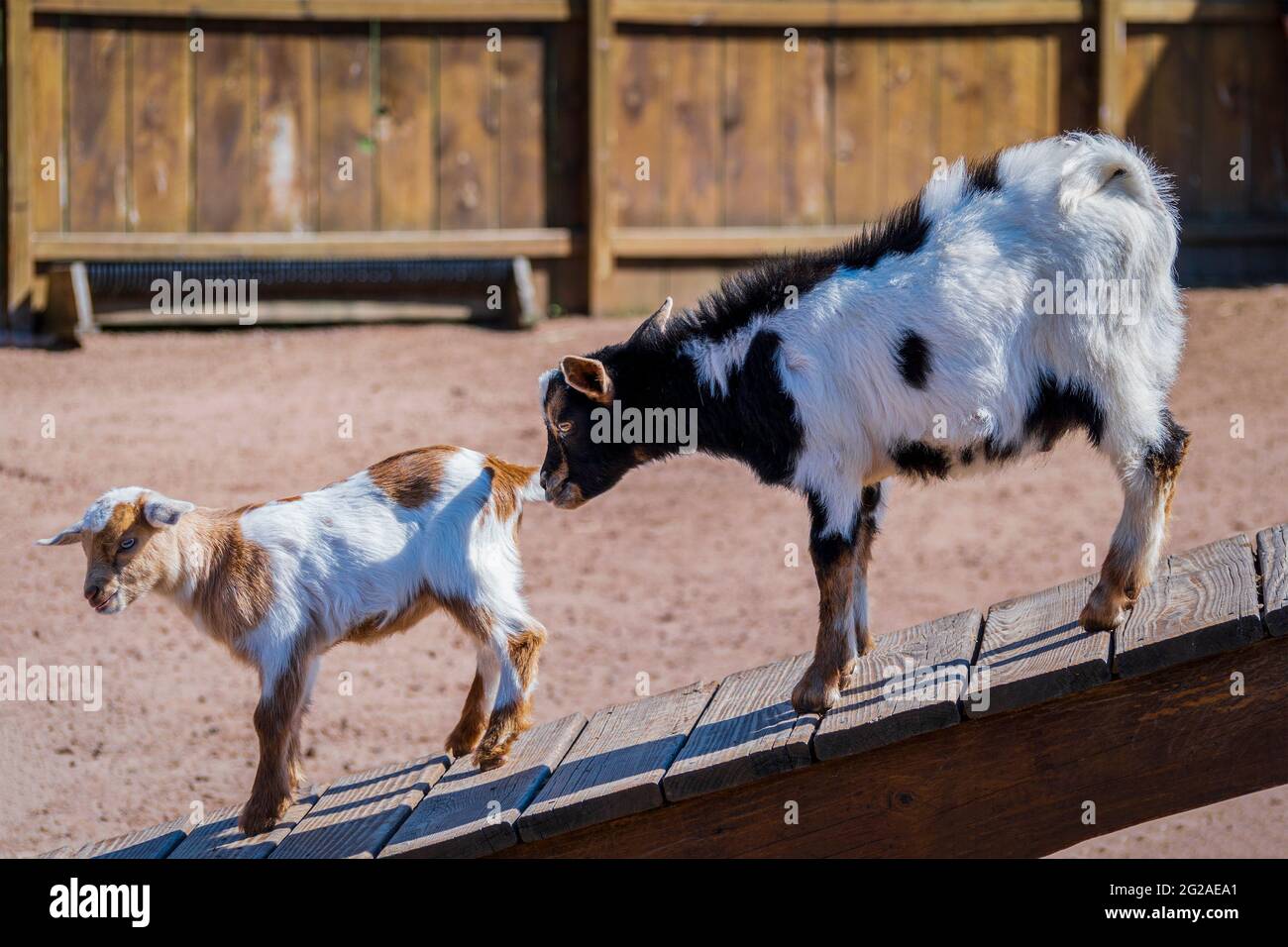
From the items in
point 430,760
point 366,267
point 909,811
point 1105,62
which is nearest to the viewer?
point 909,811

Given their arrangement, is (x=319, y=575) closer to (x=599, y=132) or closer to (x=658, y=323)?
(x=658, y=323)

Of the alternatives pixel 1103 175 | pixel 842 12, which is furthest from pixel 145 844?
pixel 842 12

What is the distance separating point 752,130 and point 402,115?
95.3 inches

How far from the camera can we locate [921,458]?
4031 millimetres

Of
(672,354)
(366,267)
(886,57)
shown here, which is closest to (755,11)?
(886,57)

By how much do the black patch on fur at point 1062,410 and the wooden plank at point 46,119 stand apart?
8013 mm

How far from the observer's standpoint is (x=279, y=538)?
13.9ft

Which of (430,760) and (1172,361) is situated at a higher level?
(1172,361)

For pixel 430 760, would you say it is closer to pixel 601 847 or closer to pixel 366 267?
pixel 601 847

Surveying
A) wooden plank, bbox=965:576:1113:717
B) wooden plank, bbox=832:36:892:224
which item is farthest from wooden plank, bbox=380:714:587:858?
wooden plank, bbox=832:36:892:224

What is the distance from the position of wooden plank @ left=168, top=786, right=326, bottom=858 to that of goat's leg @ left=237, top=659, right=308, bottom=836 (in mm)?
36

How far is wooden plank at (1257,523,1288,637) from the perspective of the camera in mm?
3912

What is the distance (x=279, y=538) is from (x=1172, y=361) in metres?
2.39
